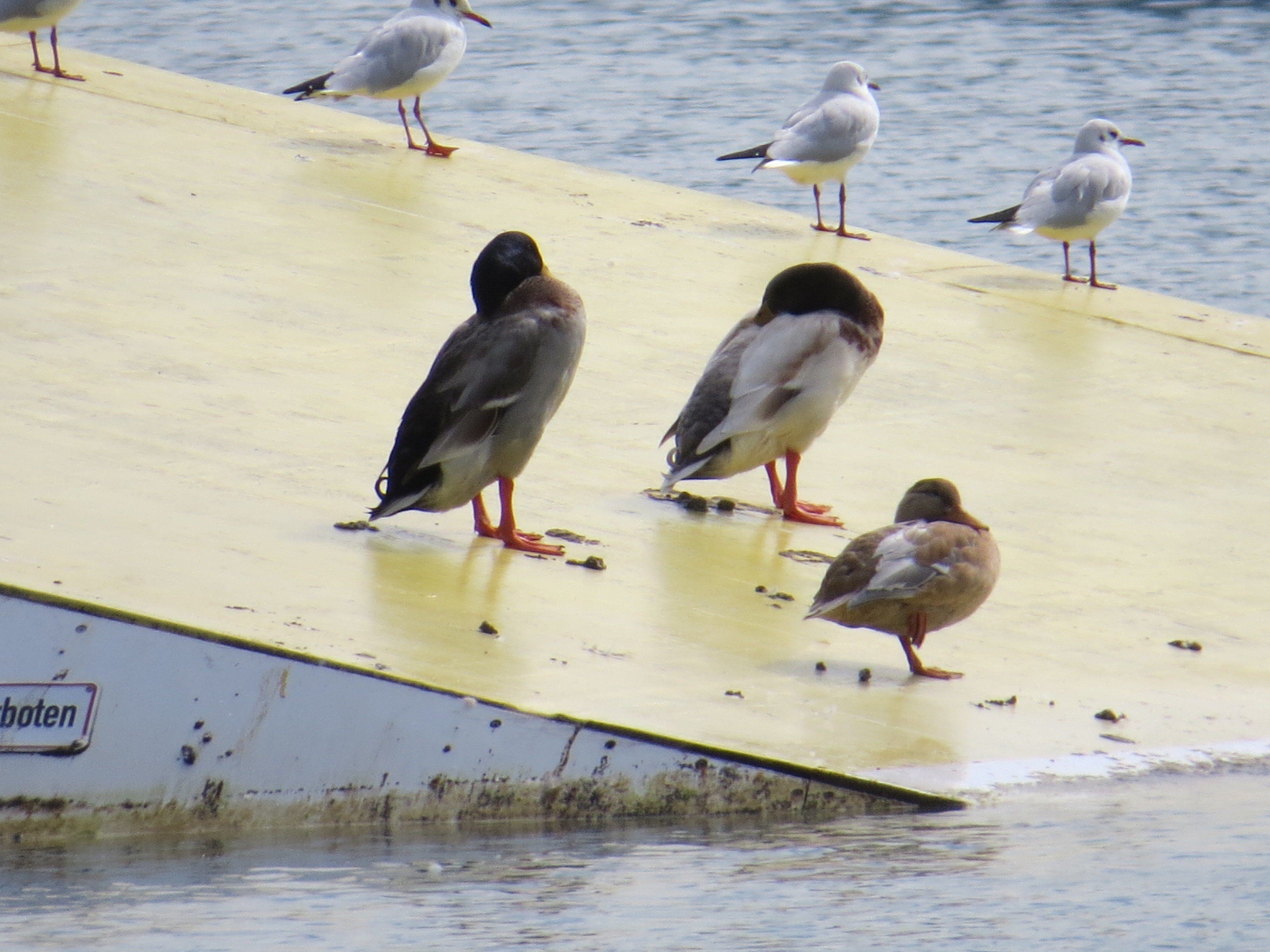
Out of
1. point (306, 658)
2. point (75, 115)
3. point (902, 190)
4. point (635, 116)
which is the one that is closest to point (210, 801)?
point (306, 658)

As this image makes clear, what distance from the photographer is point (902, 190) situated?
20.3 m

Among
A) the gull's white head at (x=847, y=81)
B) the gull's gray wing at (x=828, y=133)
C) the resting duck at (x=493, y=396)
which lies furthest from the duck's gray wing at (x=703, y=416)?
the gull's white head at (x=847, y=81)

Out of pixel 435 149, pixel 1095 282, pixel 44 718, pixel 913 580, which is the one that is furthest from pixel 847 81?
pixel 44 718

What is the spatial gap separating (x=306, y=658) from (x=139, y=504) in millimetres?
1572

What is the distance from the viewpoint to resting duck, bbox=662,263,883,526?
285 inches

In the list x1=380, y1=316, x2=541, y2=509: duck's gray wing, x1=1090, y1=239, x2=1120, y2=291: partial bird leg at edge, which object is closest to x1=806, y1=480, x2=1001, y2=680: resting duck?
x1=380, y1=316, x2=541, y2=509: duck's gray wing

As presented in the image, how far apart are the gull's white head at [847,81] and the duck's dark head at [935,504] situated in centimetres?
817

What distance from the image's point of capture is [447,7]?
1517 cm

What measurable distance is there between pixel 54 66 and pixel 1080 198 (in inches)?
294

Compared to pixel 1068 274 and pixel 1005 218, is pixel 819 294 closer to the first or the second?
pixel 1068 274

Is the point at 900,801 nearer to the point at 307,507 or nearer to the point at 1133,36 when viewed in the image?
Answer: the point at 307,507

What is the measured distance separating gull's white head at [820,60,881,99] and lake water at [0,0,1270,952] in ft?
13.2

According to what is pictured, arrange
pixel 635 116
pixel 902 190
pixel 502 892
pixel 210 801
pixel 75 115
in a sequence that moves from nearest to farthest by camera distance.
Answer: pixel 502 892
pixel 210 801
pixel 75 115
pixel 902 190
pixel 635 116

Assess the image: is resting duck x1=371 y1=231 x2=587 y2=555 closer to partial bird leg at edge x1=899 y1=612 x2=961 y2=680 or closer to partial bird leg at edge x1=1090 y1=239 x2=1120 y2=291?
partial bird leg at edge x1=899 y1=612 x2=961 y2=680
